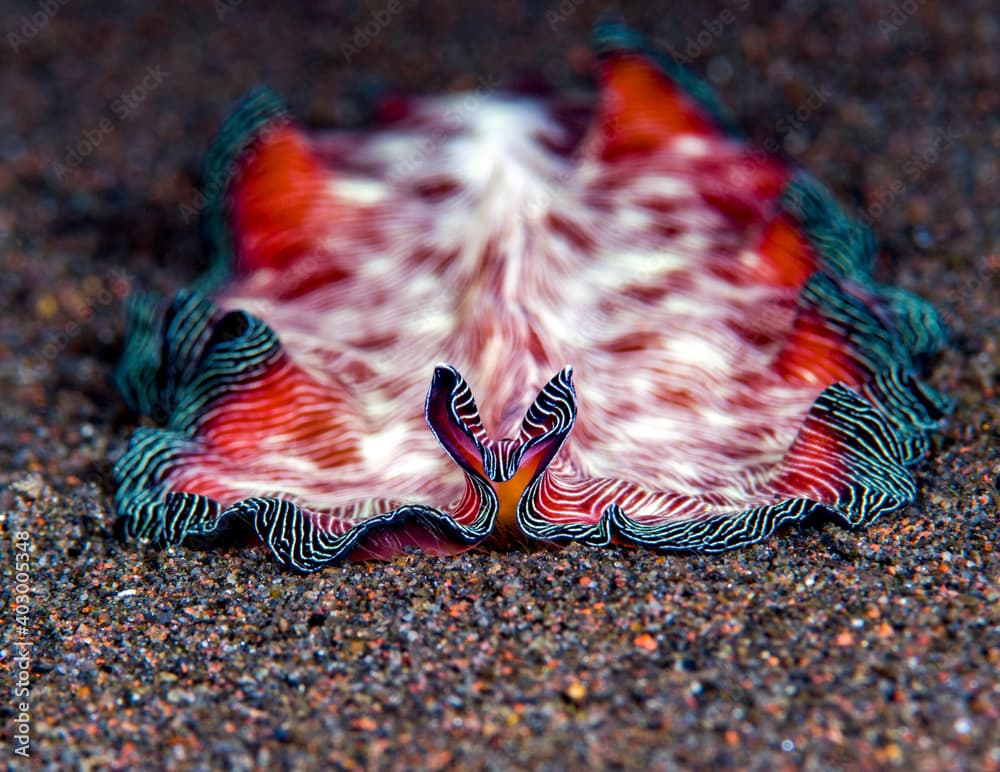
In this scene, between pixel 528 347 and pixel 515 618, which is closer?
pixel 515 618

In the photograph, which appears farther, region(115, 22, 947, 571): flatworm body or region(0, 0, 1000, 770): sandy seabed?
region(115, 22, 947, 571): flatworm body

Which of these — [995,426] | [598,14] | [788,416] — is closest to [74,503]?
[788,416]

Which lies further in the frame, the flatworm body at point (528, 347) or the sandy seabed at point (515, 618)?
the flatworm body at point (528, 347)

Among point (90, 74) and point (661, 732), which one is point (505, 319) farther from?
point (90, 74)

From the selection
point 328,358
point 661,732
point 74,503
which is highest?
point 328,358

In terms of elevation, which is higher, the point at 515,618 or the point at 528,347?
the point at 528,347

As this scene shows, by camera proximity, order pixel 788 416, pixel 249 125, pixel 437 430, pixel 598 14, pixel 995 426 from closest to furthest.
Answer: pixel 437 430
pixel 788 416
pixel 995 426
pixel 249 125
pixel 598 14

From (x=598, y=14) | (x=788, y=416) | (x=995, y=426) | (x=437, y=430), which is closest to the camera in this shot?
(x=437, y=430)

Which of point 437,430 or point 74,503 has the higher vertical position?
point 437,430
